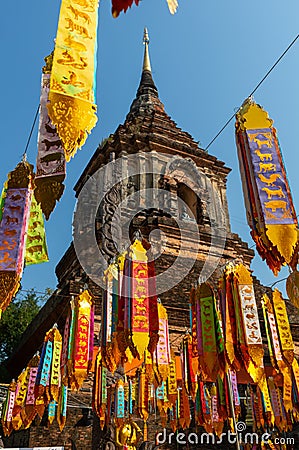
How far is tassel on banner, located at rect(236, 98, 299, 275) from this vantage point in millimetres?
5059

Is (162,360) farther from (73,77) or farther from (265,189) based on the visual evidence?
(73,77)

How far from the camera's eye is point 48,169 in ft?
16.3

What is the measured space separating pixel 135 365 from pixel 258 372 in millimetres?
2855

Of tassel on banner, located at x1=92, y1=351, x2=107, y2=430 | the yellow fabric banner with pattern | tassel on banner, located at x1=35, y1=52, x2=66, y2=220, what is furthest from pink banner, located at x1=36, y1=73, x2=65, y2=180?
tassel on banner, located at x1=92, y1=351, x2=107, y2=430

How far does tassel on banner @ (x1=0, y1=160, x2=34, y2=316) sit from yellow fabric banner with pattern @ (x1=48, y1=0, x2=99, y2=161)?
1.63m

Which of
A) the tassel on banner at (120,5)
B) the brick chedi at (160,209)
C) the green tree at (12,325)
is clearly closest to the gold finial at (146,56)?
the brick chedi at (160,209)

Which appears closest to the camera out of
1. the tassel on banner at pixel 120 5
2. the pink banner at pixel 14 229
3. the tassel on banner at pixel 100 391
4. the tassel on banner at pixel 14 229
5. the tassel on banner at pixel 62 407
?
the tassel on banner at pixel 120 5

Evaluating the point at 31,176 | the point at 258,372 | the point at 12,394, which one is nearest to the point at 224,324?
the point at 258,372

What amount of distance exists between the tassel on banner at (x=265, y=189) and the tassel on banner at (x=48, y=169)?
2.42m

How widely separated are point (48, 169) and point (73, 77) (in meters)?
1.08

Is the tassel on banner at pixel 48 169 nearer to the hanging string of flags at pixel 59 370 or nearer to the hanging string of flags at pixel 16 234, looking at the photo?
the hanging string of flags at pixel 16 234

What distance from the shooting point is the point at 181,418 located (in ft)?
27.3

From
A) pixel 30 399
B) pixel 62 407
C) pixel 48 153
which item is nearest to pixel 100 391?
pixel 62 407

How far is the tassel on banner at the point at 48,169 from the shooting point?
4.90m
